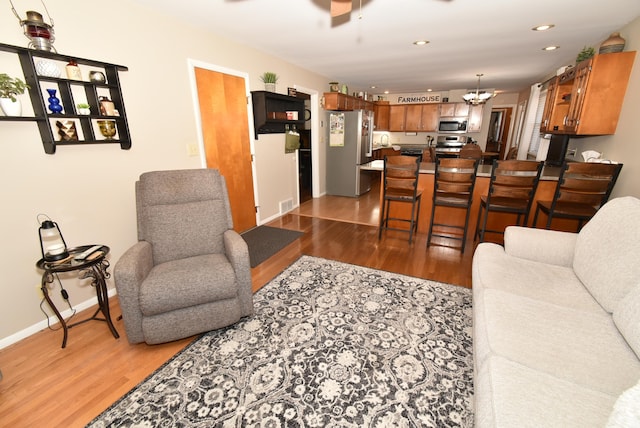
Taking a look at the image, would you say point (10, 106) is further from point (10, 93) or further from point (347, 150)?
point (347, 150)

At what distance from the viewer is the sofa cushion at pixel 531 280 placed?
1.52 meters

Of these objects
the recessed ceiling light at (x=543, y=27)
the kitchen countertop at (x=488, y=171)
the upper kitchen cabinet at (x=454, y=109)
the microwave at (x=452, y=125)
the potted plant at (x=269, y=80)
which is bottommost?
the kitchen countertop at (x=488, y=171)

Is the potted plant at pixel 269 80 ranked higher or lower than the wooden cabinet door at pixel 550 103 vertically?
higher

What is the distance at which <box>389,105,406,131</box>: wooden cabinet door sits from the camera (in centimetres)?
781

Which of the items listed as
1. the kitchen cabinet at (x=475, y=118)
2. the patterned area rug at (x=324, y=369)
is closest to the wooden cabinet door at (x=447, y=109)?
the kitchen cabinet at (x=475, y=118)

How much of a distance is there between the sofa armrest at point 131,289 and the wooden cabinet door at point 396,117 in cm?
758

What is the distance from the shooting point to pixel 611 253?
58.7 inches

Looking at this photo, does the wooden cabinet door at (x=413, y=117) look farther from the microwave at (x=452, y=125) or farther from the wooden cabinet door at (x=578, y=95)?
the wooden cabinet door at (x=578, y=95)

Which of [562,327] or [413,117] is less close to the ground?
[413,117]

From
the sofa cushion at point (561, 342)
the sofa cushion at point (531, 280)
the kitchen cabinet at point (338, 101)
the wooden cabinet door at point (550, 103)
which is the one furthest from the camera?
the kitchen cabinet at point (338, 101)

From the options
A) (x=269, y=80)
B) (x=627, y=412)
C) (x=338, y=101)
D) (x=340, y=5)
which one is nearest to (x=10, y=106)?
(x=340, y=5)

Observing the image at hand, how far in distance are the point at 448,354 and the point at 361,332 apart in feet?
1.84

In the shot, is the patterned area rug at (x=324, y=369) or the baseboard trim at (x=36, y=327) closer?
the patterned area rug at (x=324, y=369)

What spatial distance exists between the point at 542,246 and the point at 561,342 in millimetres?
950
